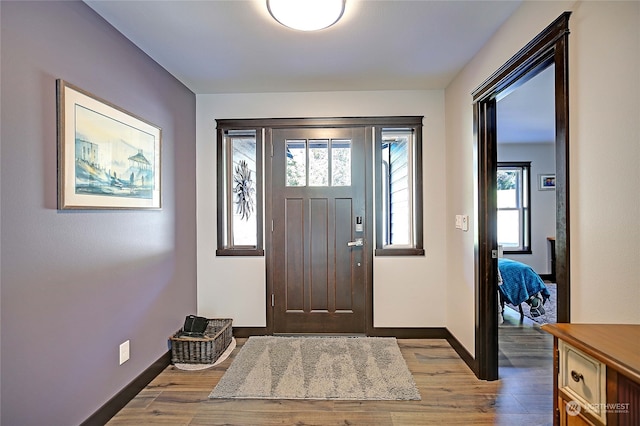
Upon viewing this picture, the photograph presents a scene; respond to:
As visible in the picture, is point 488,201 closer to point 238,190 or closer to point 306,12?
point 306,12

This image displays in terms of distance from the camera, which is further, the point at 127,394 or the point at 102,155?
the point at 127,394

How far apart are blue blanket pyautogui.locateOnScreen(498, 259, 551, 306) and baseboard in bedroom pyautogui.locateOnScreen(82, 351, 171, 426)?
11.4ft

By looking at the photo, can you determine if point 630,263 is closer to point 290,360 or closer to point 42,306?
point 290,360

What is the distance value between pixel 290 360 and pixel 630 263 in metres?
2.30

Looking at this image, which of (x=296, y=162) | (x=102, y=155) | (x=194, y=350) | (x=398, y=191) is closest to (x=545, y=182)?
(x=398, y=191)

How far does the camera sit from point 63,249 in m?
1.66

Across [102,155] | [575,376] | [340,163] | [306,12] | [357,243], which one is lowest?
[575,376]

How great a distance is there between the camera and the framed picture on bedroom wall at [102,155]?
1.66 m

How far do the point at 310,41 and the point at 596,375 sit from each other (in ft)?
7.49

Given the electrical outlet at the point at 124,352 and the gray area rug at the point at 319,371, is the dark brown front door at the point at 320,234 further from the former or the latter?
the electrical outlet at the point at 124,352

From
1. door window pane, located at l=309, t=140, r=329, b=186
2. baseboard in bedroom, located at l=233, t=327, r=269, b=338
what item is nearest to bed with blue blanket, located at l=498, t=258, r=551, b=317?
door window pane, located at l=309, t=140, r=329, b=186

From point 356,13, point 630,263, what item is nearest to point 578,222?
point 630,263

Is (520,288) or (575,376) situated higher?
(575,376)

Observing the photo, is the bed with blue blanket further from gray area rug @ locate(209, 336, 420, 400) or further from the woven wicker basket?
the woven wicker basket
